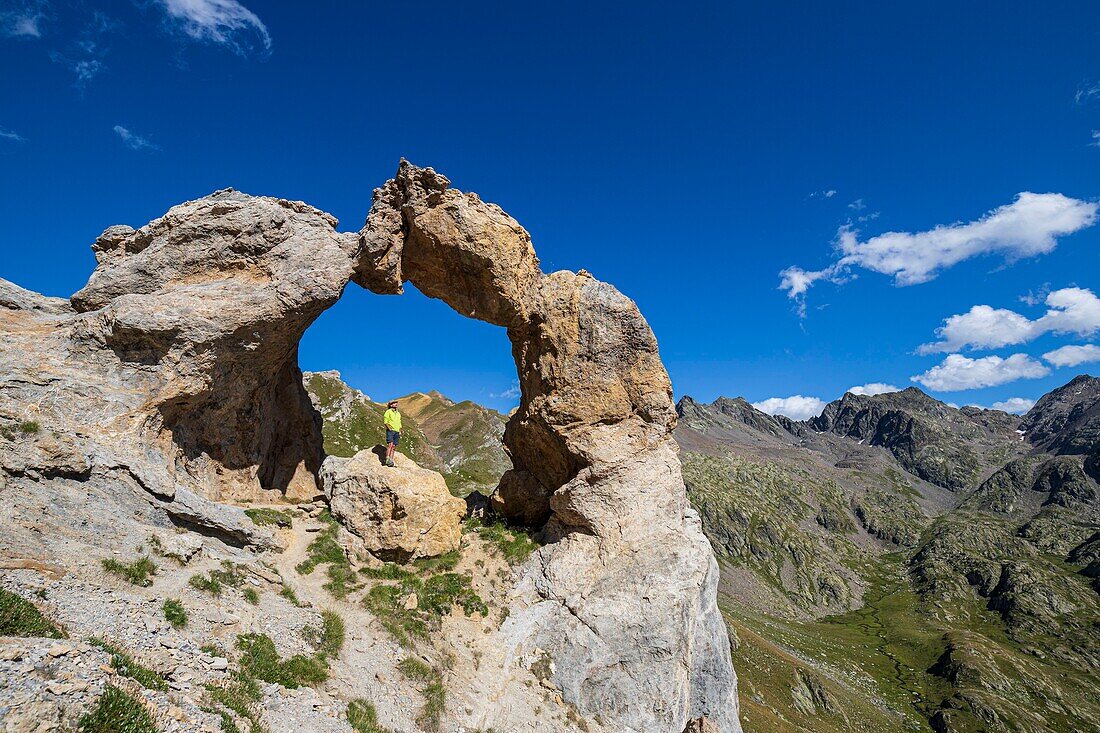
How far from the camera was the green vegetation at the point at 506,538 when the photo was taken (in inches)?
1121

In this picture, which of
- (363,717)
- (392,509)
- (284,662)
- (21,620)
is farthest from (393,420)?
(21,620)

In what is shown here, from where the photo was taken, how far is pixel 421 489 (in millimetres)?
27734

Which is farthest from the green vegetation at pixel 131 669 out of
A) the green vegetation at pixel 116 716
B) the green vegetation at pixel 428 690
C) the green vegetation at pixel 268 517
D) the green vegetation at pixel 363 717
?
the green vegetation at pixel 268 517

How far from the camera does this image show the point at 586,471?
29344mm

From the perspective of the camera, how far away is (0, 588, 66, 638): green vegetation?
1120 centimetres

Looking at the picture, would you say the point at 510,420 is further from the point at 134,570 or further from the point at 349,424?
the point at 349,424

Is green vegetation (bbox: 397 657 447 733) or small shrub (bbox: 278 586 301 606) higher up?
small shrub (bbox: 278 586 301 606)

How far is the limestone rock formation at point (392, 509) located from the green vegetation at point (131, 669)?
12801 mm

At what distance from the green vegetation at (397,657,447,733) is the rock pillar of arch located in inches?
188

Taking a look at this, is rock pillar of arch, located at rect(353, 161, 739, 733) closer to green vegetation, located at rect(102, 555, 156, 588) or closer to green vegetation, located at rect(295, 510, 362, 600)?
green vegetation, located at rect(295, 510, 362, 600)

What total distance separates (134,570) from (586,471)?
1987 cm

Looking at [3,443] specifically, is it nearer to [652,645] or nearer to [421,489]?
[421,489]

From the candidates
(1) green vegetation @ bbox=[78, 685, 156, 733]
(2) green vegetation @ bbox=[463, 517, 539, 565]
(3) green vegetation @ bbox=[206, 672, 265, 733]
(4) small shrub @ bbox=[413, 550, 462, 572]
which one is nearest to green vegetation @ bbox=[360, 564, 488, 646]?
(4) small shrub @ bbox=[413, 550, 462, 572]

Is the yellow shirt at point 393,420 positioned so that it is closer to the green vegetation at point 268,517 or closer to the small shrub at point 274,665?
the green vegetation at point 268,517
